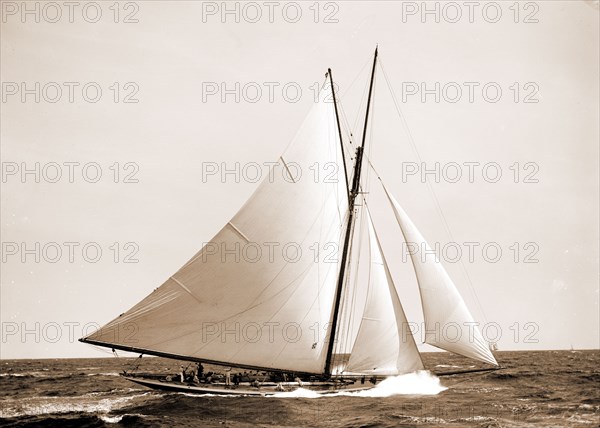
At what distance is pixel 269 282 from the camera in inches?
1483

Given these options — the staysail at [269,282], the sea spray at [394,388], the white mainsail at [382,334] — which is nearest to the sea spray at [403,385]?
the sea spray at [394,388]

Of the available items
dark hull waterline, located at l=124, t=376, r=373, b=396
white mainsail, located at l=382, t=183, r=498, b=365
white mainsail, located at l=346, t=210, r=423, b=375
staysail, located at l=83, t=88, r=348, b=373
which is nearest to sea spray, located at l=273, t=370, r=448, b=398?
dark hull waterline, located at l=124, t=376, r=373, b=396

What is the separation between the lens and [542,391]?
4562cm

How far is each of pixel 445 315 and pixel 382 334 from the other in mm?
3405

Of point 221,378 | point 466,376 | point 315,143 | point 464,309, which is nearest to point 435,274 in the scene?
point 464,309

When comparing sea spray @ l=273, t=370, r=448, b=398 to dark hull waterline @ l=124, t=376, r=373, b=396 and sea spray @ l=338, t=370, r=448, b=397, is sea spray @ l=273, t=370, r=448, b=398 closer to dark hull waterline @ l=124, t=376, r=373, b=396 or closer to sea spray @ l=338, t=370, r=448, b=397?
sea spray @ l=338, t=370, r=448, b=397

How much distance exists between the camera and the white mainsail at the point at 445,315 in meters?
36.3

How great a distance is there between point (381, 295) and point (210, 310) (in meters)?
8.86

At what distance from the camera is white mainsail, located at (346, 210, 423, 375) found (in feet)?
122

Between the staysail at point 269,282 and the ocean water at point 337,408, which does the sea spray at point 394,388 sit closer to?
the ocean water at point 337,408

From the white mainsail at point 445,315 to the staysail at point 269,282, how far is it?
5.36 meters

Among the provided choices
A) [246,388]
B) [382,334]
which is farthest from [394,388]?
[246,388]

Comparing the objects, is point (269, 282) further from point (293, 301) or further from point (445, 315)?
point (445, 315)

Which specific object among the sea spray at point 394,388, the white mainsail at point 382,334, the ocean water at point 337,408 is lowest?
the ocean water at point 337,408
